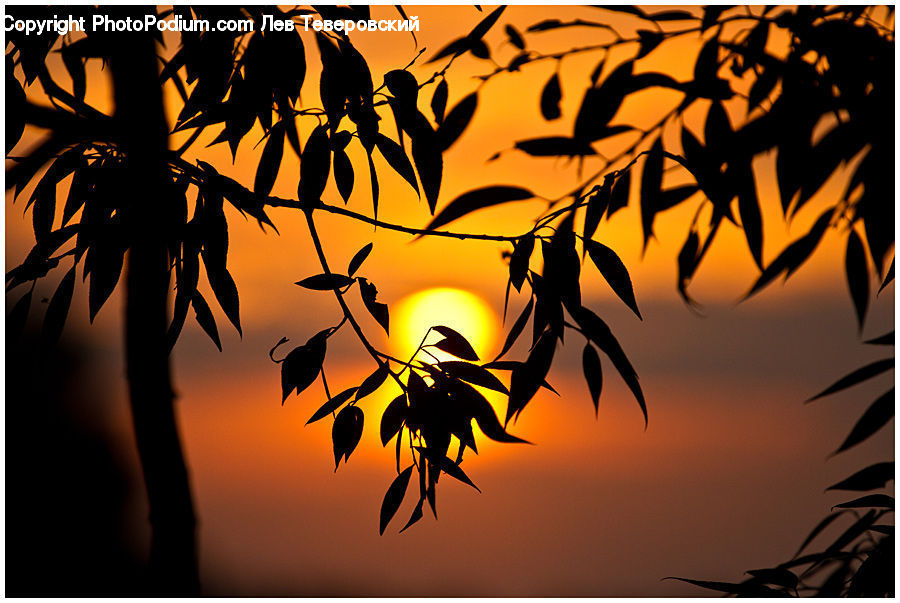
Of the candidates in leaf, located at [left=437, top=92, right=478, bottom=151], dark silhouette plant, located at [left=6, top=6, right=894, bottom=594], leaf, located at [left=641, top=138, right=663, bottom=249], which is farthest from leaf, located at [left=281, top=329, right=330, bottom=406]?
leaf, located at [left=641, top=138, right=663, bottom=249]

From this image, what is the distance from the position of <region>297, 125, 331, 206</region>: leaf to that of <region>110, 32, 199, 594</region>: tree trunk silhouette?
0.48ft

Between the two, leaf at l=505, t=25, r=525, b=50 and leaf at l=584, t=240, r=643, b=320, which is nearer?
leaf at l=584, t=240, r=643, b=320

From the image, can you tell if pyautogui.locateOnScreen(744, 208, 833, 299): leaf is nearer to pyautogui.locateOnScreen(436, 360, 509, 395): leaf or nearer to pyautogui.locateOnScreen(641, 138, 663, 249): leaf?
pyautogui.locateOnScreen(641, 138, 663, 249): leaf

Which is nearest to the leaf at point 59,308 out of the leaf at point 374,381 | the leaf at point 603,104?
the leaf at point 374,381

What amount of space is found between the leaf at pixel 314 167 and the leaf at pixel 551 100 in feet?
1.50

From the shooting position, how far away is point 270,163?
695 millimetres

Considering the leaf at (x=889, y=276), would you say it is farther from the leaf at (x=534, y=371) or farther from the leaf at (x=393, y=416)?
the leaf at (x=393, y=416)

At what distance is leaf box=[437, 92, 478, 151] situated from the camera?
0.94 m

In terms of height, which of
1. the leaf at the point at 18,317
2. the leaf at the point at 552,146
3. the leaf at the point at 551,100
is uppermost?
the leaf at the point at 551,100

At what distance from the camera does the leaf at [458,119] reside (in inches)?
36.8

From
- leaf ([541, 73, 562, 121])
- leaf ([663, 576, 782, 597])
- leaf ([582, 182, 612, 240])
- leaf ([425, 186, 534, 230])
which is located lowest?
leaf ([663, 576, 782, 597])

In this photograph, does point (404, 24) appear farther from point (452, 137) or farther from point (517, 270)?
point (517, 270)

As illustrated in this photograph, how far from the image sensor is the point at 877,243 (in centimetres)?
81

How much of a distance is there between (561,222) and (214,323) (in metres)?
0.41
